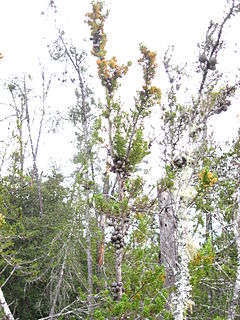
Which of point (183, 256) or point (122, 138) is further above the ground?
point (122, 138)

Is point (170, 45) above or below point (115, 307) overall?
above

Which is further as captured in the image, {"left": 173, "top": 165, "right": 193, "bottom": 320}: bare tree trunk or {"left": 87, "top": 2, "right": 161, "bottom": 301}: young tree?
{"left": 87, "top": 2, "right": 161, "bottom": 301}: young tree

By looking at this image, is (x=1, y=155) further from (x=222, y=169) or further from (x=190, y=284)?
(x=190, y=284)

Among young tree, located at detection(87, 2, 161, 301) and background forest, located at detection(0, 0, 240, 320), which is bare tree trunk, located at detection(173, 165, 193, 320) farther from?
young tree, located at detection(87, 2, 161, 301)

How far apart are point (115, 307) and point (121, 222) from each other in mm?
771

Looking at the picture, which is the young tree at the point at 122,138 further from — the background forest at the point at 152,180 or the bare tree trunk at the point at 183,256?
the bare tree trunk at the point at 183,256

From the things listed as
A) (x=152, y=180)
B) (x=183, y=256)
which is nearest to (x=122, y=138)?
(x=152, y=180)

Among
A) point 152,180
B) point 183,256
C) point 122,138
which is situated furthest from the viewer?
point 152,180

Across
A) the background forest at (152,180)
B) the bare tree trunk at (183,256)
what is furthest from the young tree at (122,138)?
the bare tree trunk at (183,256)

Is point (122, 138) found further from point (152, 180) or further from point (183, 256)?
point (183, 256)

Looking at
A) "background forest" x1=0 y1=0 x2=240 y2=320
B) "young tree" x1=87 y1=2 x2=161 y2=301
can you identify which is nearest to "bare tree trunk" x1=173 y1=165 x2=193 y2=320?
"background forest" x1=0 y1=0 x2=240 y2=320

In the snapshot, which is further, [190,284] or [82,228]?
[82,228]

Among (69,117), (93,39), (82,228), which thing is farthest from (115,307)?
(69,117)

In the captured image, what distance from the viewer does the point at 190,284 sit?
3.46 meters
